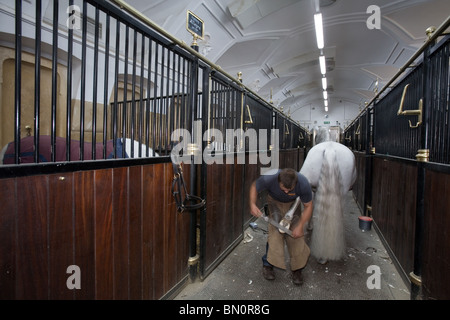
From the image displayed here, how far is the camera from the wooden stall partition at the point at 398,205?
1.99 meters

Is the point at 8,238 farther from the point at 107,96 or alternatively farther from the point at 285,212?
the point at 285,212

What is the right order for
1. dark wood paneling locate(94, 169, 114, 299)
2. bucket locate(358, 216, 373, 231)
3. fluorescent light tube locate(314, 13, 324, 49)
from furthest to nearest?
1. fluorescent light tube locate(314, 13, 324, 49)
2. bucket locate(358, 216, 373, 231)
3. dark wood paneling locate(94, 169, 114, 299)

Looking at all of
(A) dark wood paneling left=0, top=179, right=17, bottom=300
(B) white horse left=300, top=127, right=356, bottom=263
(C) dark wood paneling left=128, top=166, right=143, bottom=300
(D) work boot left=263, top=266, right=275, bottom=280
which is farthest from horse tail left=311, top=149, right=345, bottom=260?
(A) dark wood paneling left=0, top=179, right=17, bottom=300

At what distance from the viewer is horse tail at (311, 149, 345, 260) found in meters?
2.50

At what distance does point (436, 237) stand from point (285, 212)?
3.72ft

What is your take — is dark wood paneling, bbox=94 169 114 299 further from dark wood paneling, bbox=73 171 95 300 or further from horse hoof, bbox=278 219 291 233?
horse hoof, bbox=278 219 291 233

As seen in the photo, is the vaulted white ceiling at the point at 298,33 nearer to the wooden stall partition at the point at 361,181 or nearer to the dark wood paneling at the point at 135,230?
the wooden stall partition at the point at 361,181

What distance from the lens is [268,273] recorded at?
7.34 feet

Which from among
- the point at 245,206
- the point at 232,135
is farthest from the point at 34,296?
the point at 245,206

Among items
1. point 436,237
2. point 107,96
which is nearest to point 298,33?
point 436,237

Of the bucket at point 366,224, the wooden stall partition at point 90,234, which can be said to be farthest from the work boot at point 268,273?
the bucket at point 366,224

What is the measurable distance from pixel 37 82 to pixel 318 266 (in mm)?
2829

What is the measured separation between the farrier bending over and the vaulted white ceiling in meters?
1.95

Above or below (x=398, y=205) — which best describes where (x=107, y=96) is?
above
